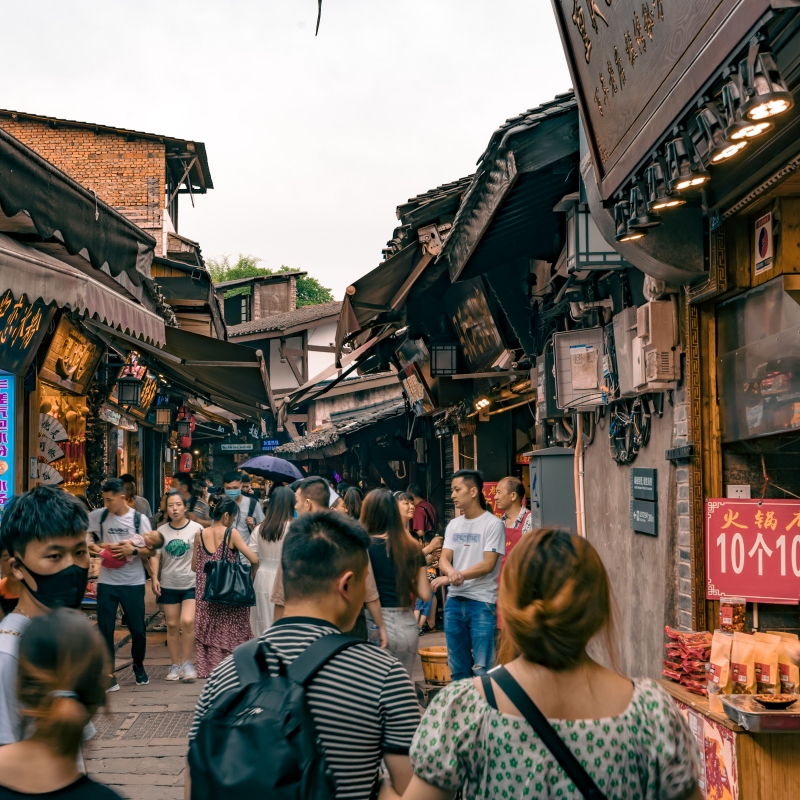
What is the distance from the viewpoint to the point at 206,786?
2.40m

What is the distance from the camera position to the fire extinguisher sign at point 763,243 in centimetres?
508

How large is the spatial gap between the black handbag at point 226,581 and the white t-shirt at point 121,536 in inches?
28.7

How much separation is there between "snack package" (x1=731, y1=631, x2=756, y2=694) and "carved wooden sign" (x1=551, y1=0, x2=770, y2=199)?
8.17 feet

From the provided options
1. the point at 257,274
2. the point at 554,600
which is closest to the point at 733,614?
the point at 554,600

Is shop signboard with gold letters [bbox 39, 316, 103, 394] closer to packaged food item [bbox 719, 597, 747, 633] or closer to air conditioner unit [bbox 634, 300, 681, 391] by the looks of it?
air conditioner unit [bbox 634, 300, 681, 391]

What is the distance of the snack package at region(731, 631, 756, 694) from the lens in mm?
4840

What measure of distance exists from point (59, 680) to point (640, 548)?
16.7 feet

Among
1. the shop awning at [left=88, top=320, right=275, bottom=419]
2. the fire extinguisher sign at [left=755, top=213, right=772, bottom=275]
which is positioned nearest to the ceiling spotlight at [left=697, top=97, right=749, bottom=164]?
the fire extinguisher sign at [left=755, top=213, right=772, bottom=275]

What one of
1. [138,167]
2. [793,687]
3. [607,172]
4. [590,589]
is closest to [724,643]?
[793,687]

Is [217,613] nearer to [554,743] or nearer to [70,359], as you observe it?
[70,359]

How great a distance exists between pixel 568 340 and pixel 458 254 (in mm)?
1207

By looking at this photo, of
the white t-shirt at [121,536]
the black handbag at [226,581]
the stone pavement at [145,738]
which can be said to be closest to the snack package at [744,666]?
the stone pavement at [145,738]

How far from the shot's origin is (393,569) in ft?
21.7

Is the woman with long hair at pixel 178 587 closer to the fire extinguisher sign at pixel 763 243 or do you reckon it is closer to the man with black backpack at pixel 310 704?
the fire extinguisher sign at pixel 763 243
